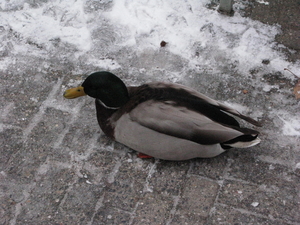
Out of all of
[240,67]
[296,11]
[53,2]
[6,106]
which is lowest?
[6,106]

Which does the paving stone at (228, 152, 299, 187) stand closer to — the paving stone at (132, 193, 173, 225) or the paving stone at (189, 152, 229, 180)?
the paving stone at (189, 152, 229, 180)

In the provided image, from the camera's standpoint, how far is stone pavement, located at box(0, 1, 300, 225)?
9.45 feet

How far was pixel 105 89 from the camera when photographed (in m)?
3.11

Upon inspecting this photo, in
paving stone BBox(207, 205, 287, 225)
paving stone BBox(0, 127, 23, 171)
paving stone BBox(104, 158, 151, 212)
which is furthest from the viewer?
paving stone BBox(0, 127, 23, 171)

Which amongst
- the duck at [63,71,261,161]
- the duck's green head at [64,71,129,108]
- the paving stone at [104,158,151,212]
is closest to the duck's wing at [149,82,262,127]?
the duck at [63,71,261,161]

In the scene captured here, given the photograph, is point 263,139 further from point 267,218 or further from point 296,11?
point 296,11

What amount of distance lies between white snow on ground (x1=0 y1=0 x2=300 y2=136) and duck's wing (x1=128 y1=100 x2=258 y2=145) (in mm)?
1025

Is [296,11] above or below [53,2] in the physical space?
above

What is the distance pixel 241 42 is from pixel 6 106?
2248 millimetres

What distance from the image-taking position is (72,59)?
396 cm

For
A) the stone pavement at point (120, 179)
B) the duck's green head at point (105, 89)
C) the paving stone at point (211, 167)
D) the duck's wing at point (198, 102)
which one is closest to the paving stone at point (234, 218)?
the stone pavement at point (120, 179)

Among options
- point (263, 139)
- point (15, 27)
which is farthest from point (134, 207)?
point (15, 27)

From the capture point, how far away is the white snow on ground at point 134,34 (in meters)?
3.90

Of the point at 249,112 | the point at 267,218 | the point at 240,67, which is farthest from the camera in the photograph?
the point at 240,67
